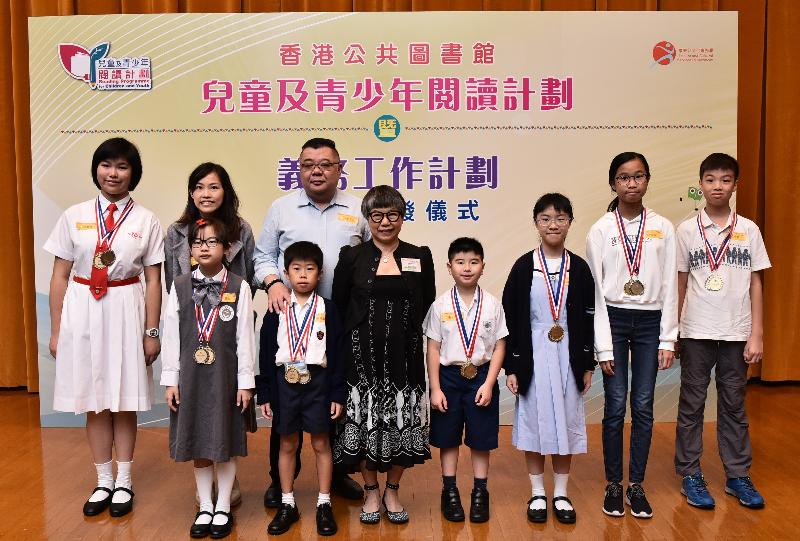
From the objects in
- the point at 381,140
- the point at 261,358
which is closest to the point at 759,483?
the point at 261,358

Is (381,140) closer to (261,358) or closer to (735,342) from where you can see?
(261,358)

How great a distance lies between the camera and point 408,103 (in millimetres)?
4582

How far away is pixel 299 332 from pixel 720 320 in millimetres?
1705

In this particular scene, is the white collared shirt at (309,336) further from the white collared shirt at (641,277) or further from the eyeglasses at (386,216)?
the white collared shirt at (641,277)

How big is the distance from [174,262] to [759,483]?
2.74 m

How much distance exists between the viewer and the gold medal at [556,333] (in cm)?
308

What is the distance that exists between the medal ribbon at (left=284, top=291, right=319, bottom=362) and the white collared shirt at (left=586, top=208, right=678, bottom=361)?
112 cm

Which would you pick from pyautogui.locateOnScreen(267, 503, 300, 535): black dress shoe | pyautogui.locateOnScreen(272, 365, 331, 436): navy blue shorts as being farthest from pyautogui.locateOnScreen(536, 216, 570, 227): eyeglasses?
pyautogui.locateOnScreen(267, 503, 300, 535): black dress shoe

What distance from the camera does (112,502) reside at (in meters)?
3.27

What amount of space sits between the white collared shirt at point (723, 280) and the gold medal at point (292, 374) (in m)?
1.63

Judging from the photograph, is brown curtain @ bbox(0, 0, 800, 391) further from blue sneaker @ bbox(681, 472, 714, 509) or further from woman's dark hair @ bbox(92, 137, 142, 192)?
blue sneaker @ bbox(681, 472, 714, 509)

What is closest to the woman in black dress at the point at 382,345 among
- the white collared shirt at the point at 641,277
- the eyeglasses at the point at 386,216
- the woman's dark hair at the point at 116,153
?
the eyeglasses at the point at 386,216

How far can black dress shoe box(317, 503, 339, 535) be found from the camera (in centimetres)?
305

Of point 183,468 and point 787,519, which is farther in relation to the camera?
point 183,468
